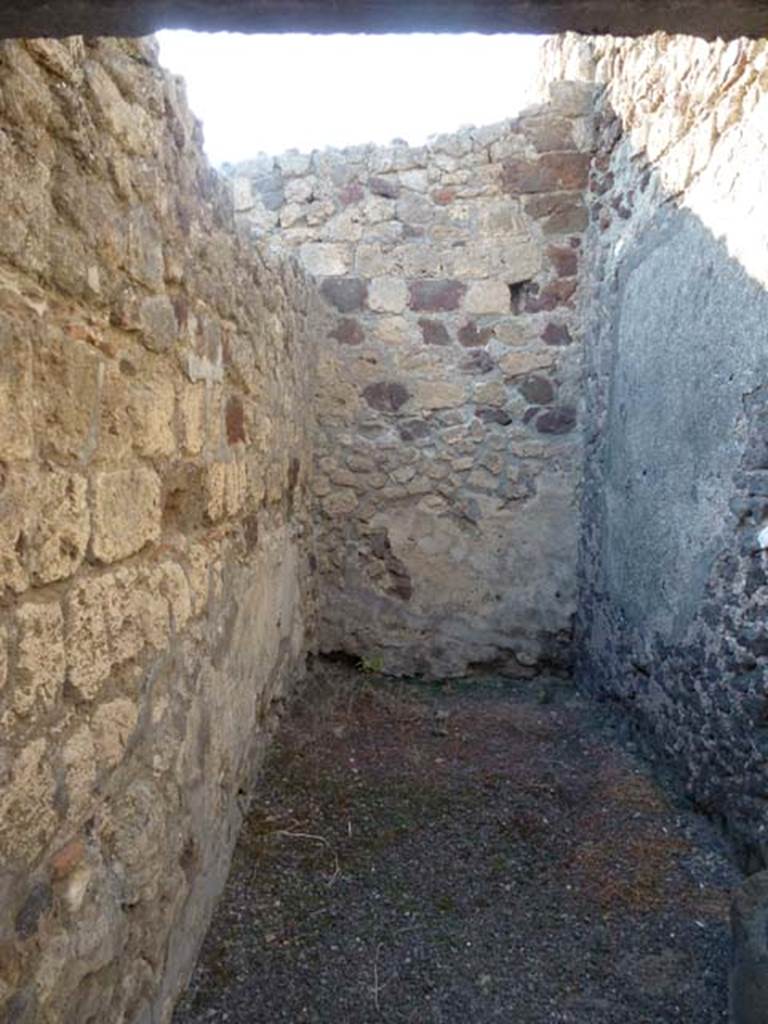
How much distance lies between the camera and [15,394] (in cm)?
102

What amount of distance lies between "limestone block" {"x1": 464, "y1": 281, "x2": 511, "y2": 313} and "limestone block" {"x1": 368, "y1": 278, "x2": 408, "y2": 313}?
0.33m

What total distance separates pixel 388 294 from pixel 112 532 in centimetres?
272

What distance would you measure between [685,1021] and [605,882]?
508mm

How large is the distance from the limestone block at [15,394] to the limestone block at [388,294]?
2865 millimetres

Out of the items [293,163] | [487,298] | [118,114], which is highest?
[293,163]

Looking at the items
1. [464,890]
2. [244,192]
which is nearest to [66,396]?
[464,890]

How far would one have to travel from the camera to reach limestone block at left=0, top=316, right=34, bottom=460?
99 centimetres

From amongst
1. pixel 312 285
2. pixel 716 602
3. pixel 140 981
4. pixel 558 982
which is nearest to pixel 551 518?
pixel 716 602

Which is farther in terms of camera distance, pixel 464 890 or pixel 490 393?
pixel 490 393

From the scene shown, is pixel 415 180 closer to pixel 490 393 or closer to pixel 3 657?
pixel 490 393

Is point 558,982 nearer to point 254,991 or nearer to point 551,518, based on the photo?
point 254,991

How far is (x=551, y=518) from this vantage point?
12.3 feet

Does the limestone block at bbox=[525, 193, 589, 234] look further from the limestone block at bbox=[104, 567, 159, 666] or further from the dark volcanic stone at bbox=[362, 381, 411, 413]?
the limestone block at bbox=[104, 567, 159, 666]

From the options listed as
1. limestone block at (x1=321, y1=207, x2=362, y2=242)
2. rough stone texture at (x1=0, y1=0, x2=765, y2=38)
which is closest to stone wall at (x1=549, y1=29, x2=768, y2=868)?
limestone block at (x1=321, y1=207, x2=362, y2=242)
